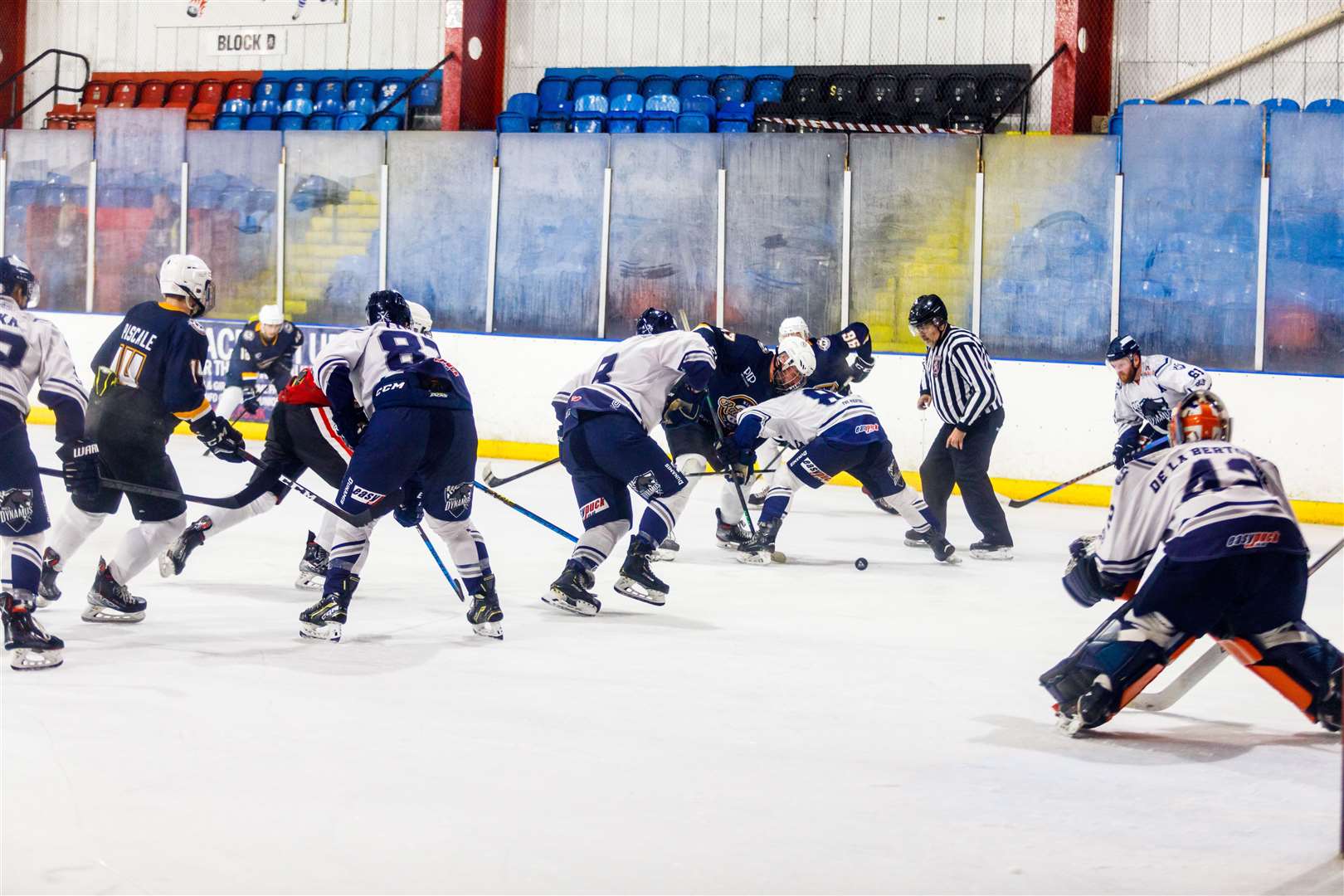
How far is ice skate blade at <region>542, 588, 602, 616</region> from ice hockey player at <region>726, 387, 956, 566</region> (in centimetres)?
157

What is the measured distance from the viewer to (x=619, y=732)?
3826mm

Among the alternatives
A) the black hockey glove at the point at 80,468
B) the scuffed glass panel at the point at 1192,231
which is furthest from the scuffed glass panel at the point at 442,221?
the black hockey glove at the point at 80,468

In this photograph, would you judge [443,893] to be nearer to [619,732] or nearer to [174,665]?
[619,732]

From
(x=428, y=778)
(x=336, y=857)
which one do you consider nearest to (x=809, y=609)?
(x=428, y=778)

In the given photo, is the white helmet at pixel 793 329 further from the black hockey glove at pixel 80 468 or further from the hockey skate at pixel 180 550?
the black hockey glove at pixel 80 468

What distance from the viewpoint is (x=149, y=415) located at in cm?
496

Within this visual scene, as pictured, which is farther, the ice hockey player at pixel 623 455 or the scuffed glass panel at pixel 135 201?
the scuffed glass panel at pixel 135 201

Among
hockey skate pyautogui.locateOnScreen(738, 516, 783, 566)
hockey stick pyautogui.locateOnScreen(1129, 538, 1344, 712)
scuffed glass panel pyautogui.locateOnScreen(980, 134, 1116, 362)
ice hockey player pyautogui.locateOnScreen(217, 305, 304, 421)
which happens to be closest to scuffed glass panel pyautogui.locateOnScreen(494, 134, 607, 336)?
ice hockey player pyautogui.locateOnScreen(217, 305, 304, 421)

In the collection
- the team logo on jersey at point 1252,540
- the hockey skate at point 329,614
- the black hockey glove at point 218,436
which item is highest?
the black hockey glove at point 218,436

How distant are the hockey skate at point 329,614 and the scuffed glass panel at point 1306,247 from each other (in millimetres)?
6787

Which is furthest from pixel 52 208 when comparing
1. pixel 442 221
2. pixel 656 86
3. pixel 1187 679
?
pixel 1187 679

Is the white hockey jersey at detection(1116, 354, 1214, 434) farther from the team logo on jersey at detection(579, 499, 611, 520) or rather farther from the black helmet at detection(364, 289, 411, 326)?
the black helmet at detection(364, 289, 411, 326)

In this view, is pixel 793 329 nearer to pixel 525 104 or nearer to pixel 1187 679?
pixel 1187 679

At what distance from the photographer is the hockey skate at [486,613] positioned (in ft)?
16.3
